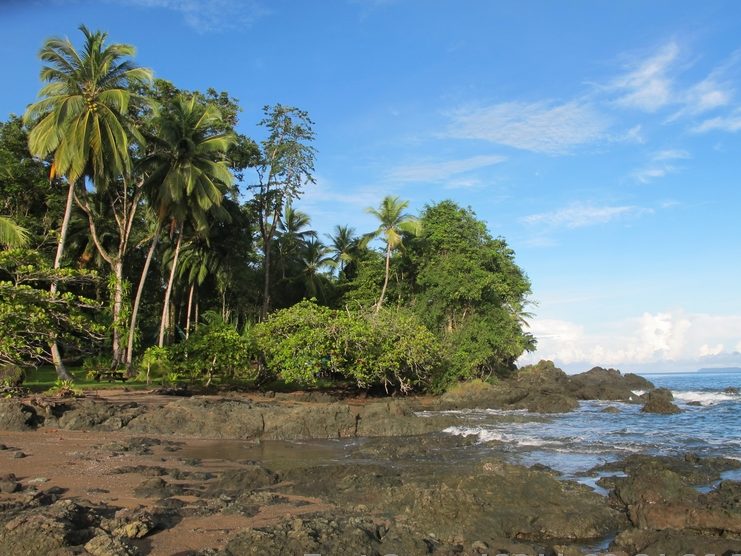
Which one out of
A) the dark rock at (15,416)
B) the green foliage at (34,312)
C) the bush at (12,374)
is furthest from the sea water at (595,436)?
the bush at (12,374)

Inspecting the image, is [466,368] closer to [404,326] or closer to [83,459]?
[404,326]

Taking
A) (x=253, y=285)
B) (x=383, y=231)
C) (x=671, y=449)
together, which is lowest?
(x=671, y=449)

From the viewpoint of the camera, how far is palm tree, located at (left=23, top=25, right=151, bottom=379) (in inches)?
822

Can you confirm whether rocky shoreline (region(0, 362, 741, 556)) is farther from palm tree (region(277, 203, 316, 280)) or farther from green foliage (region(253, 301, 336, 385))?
palm tree (region(277, 203, 316, 280))

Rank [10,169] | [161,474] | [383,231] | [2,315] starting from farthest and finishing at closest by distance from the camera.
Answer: [383,231]
[10,169]
[2,315]
[161,474]

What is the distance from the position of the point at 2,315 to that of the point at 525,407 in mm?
20151

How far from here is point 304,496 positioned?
8.66m

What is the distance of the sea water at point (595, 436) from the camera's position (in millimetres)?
13234

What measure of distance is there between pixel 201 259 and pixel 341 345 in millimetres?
14490

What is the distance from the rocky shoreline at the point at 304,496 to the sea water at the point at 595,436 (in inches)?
45.6

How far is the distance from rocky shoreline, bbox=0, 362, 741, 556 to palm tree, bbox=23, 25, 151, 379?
9.09m

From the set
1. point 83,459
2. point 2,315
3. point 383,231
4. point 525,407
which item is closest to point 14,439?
point 83,459

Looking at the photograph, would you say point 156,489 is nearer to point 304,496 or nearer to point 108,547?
point 304,496

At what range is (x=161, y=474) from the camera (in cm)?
979
